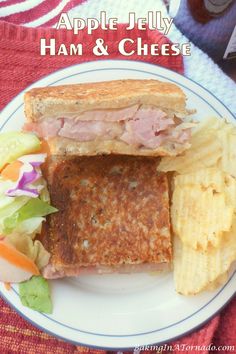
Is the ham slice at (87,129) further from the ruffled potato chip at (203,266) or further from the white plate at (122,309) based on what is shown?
the ruffled potato chip at (203,266)

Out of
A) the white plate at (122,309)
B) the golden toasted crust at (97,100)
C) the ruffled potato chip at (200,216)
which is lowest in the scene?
the white plate at (122,309)

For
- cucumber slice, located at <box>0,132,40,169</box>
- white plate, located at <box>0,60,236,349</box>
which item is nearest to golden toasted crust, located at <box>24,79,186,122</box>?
cucumber slice, located at <box>0,132,40,169</box>

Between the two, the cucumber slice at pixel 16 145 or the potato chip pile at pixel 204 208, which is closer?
the potato chip pile at pixel 204 208

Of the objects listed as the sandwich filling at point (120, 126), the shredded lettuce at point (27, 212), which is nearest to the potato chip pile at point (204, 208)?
the sandwich filling at point (120, 126)

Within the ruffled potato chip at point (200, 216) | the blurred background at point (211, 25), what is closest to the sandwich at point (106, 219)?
the ruffled potato chip at point (200, 216)

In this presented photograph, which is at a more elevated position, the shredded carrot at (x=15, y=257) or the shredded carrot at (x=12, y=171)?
the shredded carrot at (x=12, y=171)

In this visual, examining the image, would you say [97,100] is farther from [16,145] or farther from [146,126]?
[16,145]

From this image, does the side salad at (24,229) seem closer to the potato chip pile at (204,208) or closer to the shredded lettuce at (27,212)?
the shredded lettuce at (27,212)

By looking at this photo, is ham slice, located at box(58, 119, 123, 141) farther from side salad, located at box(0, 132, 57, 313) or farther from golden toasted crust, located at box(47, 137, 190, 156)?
side salad, located at box(0, 132, 57, 313)
